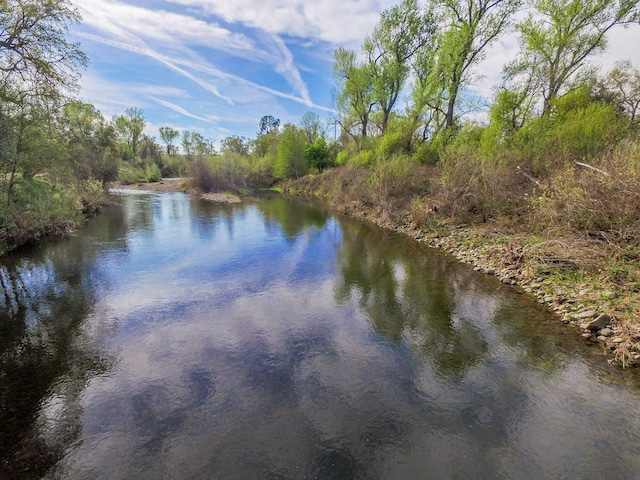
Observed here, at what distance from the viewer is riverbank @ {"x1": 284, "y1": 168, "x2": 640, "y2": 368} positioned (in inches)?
272

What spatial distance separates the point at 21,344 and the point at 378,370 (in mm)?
8091

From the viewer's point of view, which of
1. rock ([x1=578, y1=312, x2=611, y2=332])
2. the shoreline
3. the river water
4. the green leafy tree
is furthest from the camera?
the green leafy tree

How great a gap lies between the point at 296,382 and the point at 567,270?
9.25 meters

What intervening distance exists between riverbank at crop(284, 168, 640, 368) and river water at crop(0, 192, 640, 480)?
52cm

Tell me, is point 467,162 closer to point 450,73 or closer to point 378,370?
point 450,73

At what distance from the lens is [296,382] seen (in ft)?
19.1

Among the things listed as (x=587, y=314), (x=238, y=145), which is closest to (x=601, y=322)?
(x=587, y=314)

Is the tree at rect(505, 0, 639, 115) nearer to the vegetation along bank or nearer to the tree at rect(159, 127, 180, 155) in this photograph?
the vegetation along bank

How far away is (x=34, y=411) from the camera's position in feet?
16.5

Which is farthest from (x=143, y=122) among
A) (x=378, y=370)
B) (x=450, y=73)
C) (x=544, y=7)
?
(x=378, y=370)

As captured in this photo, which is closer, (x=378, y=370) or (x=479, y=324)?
(x=378, y=370)

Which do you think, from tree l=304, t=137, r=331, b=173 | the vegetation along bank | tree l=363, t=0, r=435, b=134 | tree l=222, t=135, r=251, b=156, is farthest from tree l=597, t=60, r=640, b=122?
tree l=222, t=135, r=251, b=156

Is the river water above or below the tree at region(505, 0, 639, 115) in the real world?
below

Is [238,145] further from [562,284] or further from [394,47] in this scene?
[562,284]
